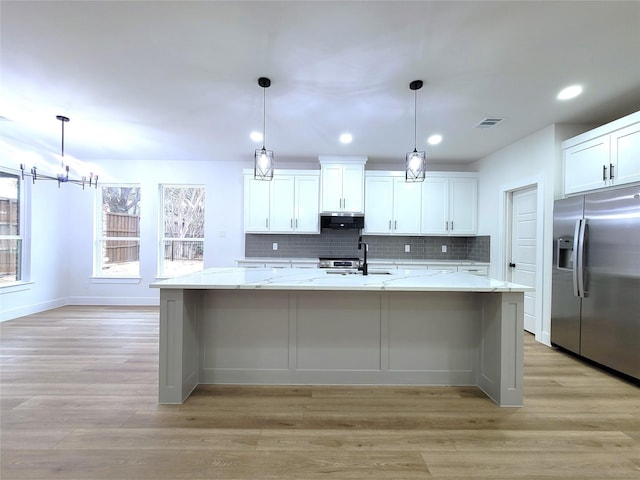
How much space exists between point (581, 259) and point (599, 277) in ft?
0.70

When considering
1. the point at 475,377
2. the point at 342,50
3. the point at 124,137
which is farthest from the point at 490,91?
the point at 124,137

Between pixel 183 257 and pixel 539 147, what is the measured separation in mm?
5640

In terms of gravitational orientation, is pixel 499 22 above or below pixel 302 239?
above

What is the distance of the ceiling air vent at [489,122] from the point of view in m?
3.43

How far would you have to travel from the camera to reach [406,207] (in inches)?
199

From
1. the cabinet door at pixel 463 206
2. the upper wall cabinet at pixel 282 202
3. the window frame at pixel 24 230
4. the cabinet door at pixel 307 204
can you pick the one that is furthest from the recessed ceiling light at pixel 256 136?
the window frame at pixel 24 230

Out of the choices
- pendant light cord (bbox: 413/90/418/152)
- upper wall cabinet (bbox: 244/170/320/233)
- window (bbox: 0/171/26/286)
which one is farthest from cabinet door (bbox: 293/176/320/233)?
window (bbox: 0/171/26/286)

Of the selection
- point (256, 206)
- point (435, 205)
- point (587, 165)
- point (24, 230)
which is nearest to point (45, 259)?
point (24, 230)

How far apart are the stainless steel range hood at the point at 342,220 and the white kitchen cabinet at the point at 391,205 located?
0.50ft

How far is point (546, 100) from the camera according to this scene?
9.69 ft

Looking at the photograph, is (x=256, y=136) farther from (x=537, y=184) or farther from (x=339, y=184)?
(x=537, y=184)

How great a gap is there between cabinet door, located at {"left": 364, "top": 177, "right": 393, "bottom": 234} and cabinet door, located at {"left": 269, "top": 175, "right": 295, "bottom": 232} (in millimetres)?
1235

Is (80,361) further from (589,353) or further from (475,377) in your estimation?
(589,353)

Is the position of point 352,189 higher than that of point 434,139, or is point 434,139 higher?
point 434,139
